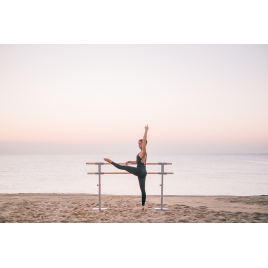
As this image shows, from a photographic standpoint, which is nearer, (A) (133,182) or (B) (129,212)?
(B) (129,212)

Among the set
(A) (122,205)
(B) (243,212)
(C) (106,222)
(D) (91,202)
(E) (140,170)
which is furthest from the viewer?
(D) (91,202)

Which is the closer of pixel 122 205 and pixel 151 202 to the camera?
pixel 122 205

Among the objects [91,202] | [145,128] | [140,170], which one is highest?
[145,128]

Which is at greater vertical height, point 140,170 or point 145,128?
point 145,128

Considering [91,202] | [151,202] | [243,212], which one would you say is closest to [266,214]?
[243,212]

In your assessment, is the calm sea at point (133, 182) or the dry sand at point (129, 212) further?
the calm sea at point (133, 182)

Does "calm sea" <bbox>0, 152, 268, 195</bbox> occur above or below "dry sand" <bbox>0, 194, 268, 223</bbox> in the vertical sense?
below

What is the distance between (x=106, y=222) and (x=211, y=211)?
2521 mm

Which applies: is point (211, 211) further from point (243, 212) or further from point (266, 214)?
point (266, 214)

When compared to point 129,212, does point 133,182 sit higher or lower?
lower

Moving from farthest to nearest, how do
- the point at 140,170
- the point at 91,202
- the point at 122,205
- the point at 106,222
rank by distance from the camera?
the point at 91,202, the point at 122,205, the point at 140,170, the point at 106,222

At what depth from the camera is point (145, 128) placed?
4.58 meters

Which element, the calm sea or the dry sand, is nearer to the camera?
the dry sand

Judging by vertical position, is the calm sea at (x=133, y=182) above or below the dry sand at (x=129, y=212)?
below
